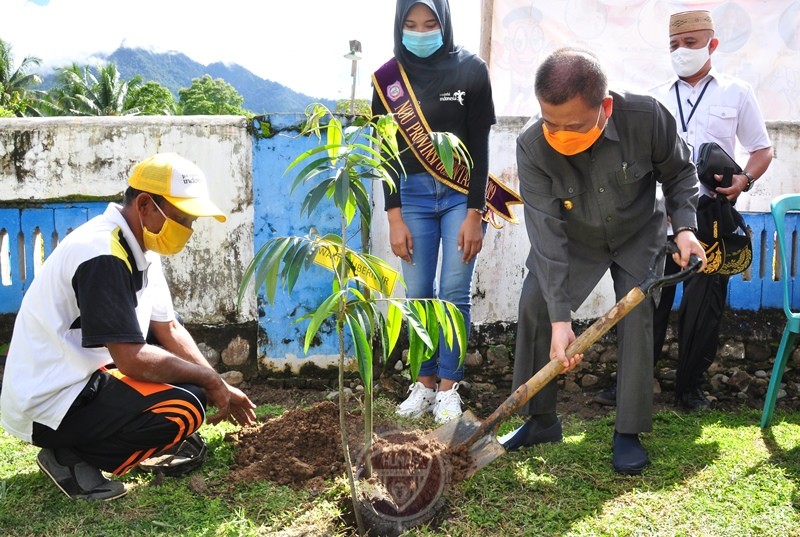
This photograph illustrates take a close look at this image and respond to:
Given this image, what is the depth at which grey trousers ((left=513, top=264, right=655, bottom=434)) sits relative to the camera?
9.63 feet

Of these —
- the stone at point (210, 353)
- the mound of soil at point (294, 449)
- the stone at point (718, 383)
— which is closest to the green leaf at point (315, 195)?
the mound of soil at point (294, 449)

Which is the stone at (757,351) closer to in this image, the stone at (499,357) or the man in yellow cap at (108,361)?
the stone at (499,357)

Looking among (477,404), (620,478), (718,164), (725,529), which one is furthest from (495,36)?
(725,529)

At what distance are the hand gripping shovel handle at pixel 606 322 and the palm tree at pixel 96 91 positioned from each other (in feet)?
136

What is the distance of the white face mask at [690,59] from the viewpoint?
12.1 ft

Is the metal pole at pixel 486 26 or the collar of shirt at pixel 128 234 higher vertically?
the metal pole at pixel 486 26

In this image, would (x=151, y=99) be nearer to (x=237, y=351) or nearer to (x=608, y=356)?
(x=237, y=351)

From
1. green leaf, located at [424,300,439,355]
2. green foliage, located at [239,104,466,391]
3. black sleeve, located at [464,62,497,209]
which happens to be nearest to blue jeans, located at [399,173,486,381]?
black sleeve, located at [464,62,497,209]

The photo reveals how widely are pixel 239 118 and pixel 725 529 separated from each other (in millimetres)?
3342

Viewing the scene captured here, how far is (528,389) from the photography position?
2766 mm

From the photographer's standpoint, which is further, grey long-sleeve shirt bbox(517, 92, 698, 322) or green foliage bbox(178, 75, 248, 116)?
green foliage bbox(178, 75, 248, 116)

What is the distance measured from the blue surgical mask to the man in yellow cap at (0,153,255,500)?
1.32 m

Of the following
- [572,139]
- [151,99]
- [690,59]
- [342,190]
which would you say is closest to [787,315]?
[690,59]

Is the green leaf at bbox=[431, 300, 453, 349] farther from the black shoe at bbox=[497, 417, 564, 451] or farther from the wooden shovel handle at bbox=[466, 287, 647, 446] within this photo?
the black shoe at bbox=[497, 417, 564, 451]
